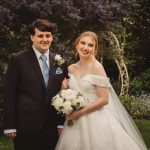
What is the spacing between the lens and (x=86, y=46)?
557cm

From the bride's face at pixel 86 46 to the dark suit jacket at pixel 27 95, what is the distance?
1.46ft

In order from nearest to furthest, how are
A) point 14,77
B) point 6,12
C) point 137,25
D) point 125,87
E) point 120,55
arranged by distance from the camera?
point 14,77 → point 6,12 → point 120,55 → point 125,87 → point 137,25

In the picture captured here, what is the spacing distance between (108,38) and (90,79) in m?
7.42

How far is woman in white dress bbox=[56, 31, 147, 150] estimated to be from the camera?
5574 mm

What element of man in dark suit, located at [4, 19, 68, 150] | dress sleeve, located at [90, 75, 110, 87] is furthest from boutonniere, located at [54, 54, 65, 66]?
dress sleeve, located at [90, 75, 110, 87]

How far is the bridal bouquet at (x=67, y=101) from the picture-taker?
5.23 metres

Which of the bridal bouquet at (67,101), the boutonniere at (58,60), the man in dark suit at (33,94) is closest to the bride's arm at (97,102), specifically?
the bridal bouquet at (67,101)

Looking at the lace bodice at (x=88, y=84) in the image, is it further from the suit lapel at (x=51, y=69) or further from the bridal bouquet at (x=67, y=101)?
the suit lapel at (x=51, y=69)

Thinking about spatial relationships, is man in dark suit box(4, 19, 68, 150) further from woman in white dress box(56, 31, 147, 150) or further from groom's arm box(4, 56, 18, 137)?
woman in white dress box(56, 31, 147, 150)

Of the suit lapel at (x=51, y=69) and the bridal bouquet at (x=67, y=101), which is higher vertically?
the suit lapel at (x=51, y=69)

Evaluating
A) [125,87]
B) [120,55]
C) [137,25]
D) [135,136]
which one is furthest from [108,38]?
[135,136]

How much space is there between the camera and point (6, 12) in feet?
30.4

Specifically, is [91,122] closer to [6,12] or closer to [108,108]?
[108,108]

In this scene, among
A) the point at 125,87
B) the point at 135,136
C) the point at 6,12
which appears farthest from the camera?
the point at 125,87
